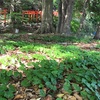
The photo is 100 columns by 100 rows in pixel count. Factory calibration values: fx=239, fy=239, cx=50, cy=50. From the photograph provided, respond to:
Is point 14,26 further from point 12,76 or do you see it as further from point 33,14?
point 12,76

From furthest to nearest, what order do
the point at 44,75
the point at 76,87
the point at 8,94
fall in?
1. the point at 44,75
2. the point at 76,87
3. the point at 8,94

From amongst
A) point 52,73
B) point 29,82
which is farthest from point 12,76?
point 52,73

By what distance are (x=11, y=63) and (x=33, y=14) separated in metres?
16.2

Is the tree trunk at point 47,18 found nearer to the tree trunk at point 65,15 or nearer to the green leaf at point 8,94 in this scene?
the tree trunk at point 65,15

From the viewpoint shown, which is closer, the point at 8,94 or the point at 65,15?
the point at 8,94

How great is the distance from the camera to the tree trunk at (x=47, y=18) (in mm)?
13847

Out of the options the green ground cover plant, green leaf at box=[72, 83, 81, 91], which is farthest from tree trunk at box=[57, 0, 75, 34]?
green leaf at box=[72, 83, 81, 91]

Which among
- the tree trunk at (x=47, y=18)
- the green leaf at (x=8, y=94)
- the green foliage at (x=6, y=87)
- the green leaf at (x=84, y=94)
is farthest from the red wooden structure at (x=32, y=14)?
the green leaf at (x=8, y=94)

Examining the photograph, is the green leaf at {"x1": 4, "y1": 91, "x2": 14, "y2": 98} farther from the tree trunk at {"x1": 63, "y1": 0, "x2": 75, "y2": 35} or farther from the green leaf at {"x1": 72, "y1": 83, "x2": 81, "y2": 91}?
the tree trunk at {"x1": 63, "y1": 0, "x2": 75, "y2": 35}

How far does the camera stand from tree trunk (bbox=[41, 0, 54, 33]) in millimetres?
13847

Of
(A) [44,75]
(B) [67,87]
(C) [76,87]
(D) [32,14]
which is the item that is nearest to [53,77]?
(A) [44,75]

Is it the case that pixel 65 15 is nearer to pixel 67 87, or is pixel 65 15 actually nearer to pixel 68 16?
pixel 68 16

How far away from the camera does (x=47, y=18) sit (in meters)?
14.0

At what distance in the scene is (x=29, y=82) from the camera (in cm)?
383
